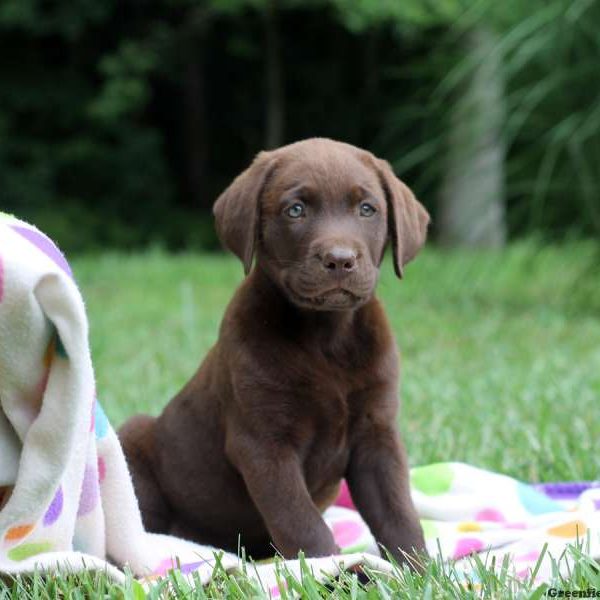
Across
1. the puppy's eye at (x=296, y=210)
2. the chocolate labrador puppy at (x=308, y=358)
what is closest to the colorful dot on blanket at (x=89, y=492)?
the chocolate labrador puppy at (x=308, y=358)

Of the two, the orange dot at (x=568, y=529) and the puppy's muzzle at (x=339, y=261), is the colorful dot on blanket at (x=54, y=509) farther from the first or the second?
the orange dot at (x=568, y=529)

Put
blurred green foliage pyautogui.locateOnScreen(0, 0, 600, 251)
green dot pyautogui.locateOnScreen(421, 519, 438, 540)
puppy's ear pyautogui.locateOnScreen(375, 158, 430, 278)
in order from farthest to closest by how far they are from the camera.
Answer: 1. blurred green foliage pyautogui.locateOnScreen(0, 0, 600, 251)
2. green dot pyautogui.locateOnScreen(421, 519, 438, 540)
3. puppy's ear pyautogui.locateOnScreen(375, 158, 430, 278)

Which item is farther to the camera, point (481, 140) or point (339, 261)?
point (481, 140)

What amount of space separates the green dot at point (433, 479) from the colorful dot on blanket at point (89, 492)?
3.54ft

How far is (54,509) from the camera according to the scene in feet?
7.63

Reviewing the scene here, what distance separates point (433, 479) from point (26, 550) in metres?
1.35

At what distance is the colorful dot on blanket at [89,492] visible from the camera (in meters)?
2.47

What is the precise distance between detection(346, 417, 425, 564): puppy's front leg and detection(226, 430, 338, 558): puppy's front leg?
15 cm

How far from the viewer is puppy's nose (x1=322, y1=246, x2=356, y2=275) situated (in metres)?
2.46

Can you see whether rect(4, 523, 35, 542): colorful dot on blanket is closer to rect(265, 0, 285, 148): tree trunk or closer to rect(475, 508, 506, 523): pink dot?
rect(475, 508, 506, 523): pink dot

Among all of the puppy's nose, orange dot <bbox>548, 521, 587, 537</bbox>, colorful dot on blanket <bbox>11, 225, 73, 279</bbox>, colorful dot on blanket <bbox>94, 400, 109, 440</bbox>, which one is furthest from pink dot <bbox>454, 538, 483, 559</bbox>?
colorful dot on blanket <bbox>11, 225, 73, 279</bbox>

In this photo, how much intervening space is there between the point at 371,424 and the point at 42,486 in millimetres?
763

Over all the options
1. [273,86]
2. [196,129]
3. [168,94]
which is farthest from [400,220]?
[168,94]

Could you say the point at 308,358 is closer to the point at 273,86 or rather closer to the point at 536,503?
the point at 536,503
